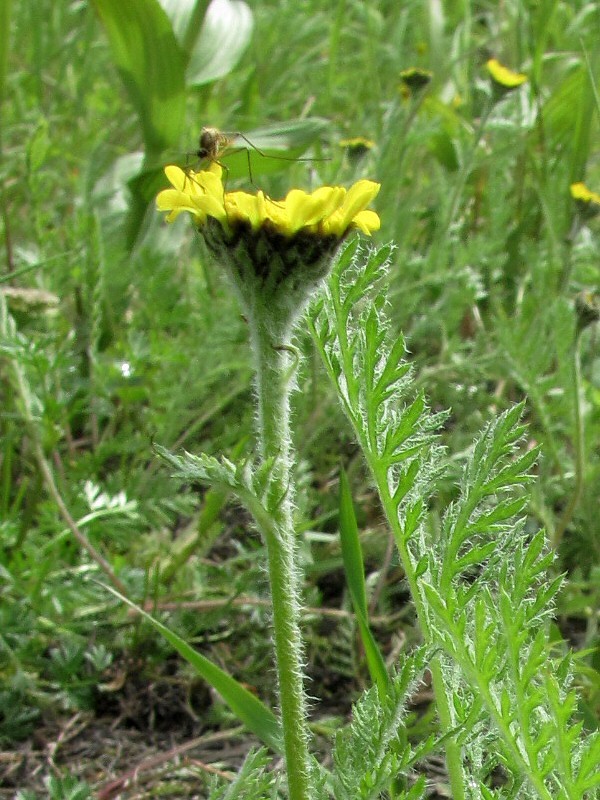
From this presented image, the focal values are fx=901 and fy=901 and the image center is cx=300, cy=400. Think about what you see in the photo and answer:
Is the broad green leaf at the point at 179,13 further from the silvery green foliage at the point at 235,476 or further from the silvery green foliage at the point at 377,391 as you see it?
the silvery green foliage at the point at 235,476

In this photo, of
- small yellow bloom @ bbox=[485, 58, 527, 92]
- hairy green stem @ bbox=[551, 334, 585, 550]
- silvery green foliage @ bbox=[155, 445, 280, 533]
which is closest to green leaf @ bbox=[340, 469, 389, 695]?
silvery green foliage @ bbox=[155, 445, 280, 533]

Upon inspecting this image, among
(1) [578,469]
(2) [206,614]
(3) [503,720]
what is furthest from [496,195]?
(3) [503,720]

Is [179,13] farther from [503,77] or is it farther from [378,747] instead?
[378,747]

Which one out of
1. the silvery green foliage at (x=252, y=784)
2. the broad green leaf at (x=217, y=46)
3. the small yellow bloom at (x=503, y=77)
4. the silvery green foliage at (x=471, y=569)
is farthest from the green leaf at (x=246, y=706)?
the broad green leaf at (x=217, y=46)

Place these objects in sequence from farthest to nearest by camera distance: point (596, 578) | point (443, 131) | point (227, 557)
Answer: point (443, 131) → point (227, 557) → point (596, 578)

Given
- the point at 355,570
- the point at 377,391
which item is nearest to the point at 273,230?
the point at 377,391

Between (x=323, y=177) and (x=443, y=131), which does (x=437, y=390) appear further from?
(x=443, y=131)

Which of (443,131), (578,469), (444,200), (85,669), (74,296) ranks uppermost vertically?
(443,131)
